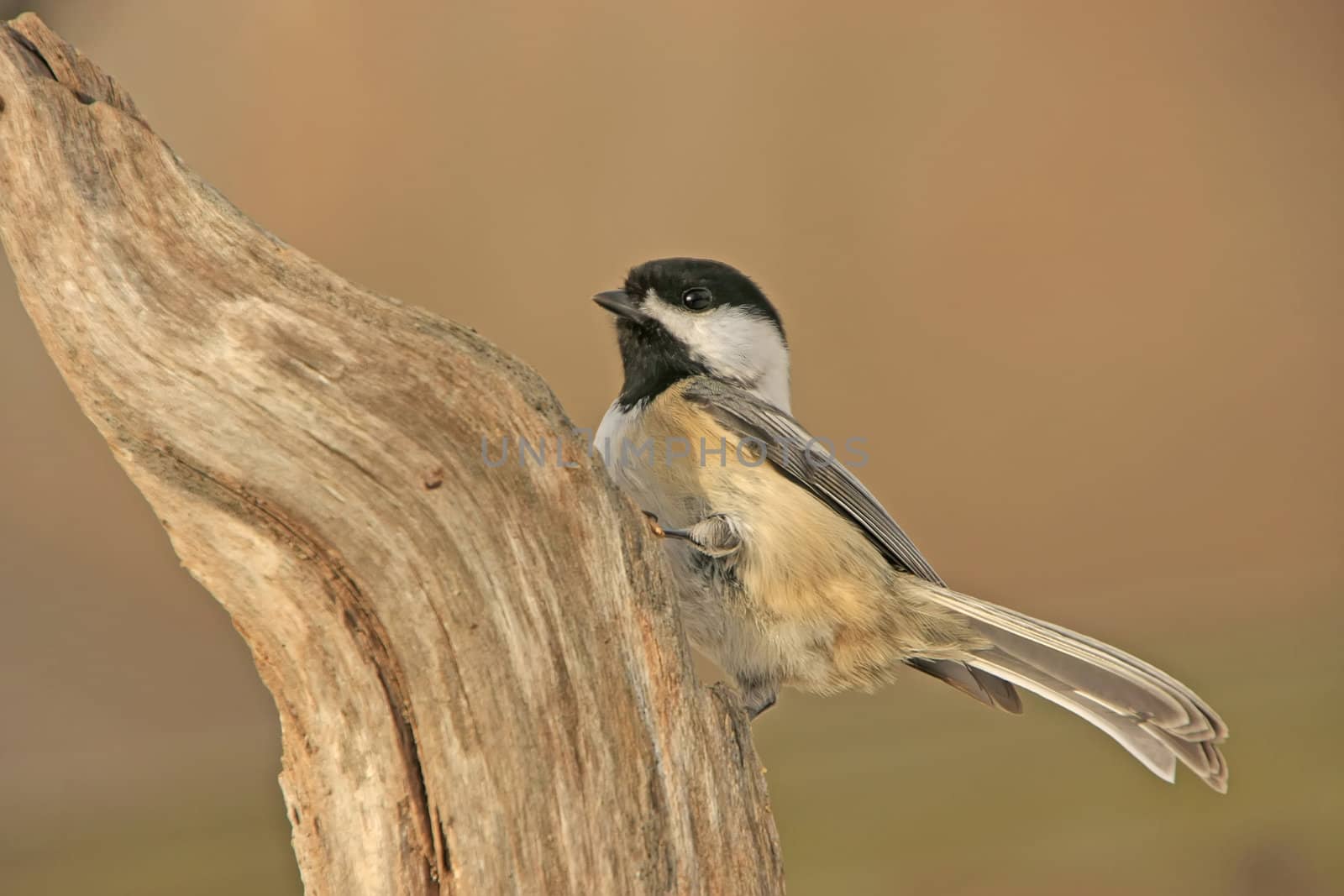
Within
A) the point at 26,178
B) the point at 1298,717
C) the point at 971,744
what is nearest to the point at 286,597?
the point at 26,178

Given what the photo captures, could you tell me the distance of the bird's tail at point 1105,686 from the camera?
1.77 metres

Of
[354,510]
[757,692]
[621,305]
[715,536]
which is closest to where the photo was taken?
[354,510]

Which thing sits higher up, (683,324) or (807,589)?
(683,324)

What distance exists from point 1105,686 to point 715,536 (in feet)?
2.29

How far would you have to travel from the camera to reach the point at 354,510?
4.13 ft

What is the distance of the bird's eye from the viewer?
2078 millimetres

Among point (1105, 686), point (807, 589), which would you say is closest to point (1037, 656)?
point (1105, 686)

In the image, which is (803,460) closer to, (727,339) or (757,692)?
(727,339)

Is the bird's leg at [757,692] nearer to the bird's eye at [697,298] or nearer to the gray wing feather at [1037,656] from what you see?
the gray wing feather at [1037,656]

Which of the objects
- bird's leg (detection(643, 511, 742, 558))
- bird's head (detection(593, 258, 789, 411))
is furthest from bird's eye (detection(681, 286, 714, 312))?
bird's leg (detection(643, 511, 742, 558))

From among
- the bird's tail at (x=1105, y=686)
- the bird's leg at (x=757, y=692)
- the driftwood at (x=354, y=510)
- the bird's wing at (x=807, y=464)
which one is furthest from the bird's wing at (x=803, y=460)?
the driftwood at (x=354, y=510)

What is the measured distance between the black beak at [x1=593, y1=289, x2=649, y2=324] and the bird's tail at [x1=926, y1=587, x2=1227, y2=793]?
2.37 ft

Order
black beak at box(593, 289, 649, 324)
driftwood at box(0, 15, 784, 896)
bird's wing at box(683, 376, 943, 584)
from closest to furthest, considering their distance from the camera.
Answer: driftwood at box(0, 15, 784, 896), bird's wing at box(683, 376, 943, 584), black beak at box(593, 289, 649, 324)

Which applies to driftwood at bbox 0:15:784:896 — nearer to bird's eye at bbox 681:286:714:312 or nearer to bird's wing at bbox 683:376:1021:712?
bird's wing at bbox 683:376:1021:712
